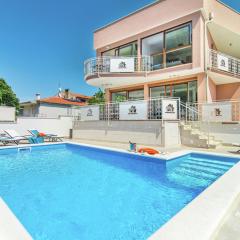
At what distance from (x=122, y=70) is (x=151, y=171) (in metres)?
9.98

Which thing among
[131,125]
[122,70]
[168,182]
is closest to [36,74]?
[122,70]

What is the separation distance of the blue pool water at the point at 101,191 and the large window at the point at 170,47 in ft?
27.3

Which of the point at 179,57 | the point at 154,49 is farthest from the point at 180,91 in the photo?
the point at 154,49

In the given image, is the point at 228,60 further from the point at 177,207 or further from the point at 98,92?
the point at 98,92

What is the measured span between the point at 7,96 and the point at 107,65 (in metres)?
28.1

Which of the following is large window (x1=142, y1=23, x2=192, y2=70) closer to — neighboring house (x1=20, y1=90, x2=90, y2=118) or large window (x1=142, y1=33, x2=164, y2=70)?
large window (x1=142, y1=33, x2=164, y2=70)

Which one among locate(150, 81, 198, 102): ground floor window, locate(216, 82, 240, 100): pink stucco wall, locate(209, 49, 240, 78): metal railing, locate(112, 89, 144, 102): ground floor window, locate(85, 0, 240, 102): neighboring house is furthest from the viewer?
locate(112, 89, 144, 102): ground floor window

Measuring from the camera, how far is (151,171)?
7914mm

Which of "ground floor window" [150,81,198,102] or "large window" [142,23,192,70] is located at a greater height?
"large window" [142,23,192,70]

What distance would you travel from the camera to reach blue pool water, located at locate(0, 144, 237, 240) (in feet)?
13.3

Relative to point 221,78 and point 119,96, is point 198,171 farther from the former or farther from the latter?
point 119,96

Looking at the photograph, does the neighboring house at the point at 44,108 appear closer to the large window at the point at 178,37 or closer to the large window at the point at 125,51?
the large window at the point at 125,51

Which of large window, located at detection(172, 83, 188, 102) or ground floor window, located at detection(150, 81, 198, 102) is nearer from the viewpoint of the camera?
ground floor window, located at detection(150, 81, 198, 102)

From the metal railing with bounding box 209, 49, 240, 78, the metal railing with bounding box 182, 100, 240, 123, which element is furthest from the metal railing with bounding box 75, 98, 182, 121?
the metal railing with bounding box 209, 49, 240, 78
